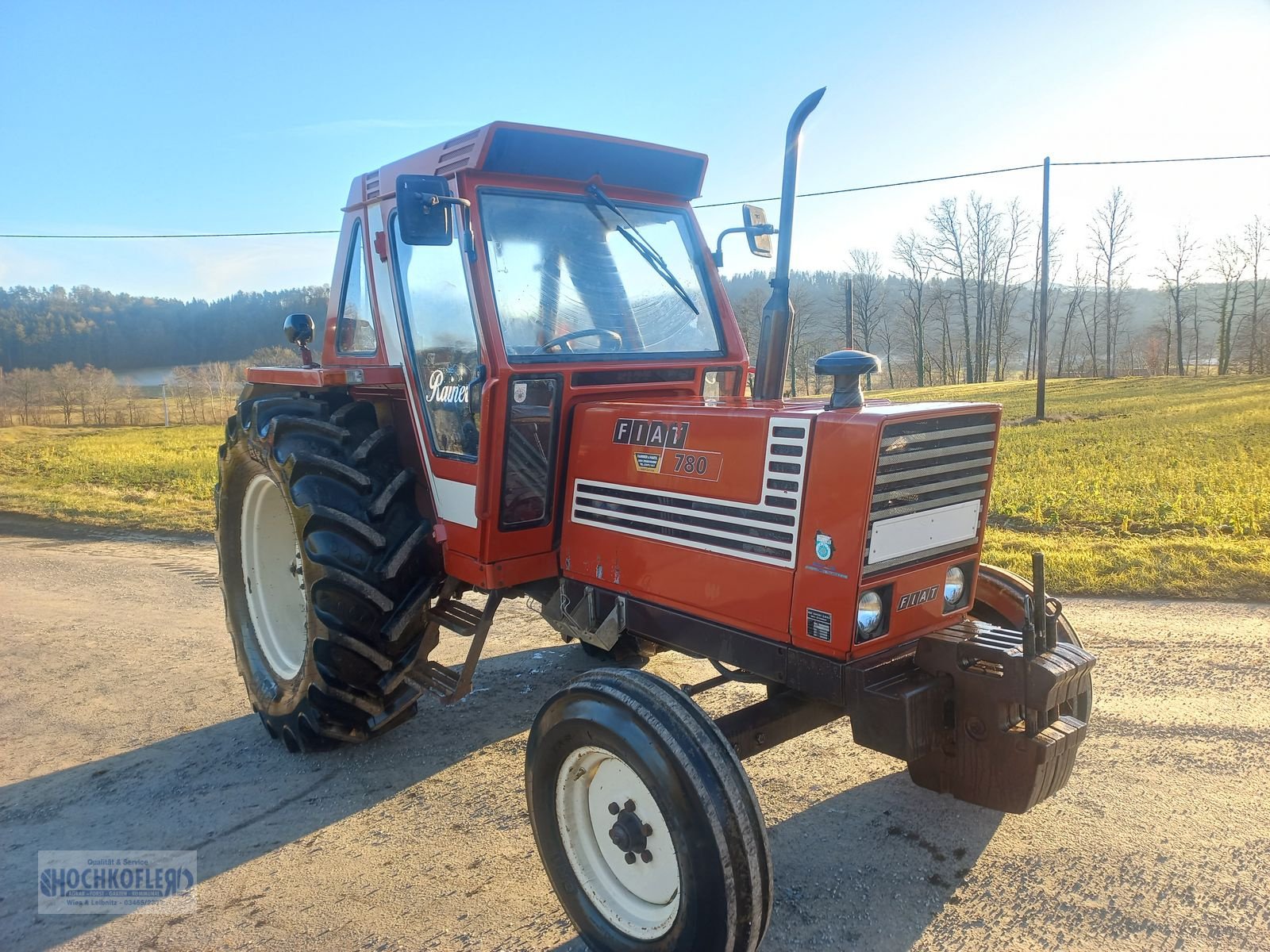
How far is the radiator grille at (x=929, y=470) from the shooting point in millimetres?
2605

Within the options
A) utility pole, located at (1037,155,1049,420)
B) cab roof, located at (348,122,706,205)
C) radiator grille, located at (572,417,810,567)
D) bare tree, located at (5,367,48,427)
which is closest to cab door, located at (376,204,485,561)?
cab roof, located at (348,122,706,205)

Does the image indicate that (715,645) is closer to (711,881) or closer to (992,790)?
(711,881)

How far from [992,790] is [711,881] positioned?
127 centimetres

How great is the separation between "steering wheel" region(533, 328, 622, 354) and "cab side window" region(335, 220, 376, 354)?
113cm

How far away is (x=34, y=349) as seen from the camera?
2233 inches

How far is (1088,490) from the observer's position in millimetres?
10453

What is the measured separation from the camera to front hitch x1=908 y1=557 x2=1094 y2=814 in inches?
107

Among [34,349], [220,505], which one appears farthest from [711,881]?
[34,349]

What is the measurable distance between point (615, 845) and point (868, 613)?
1.12 metres

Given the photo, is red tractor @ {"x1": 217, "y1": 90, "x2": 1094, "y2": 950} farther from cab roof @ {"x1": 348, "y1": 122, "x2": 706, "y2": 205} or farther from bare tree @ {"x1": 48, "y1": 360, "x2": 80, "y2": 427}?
bare tree @ {"x1": 48, "y1": 360, "x2": 80, "y2": 427}

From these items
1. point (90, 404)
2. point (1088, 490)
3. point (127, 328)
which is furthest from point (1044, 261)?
point (127, 328)

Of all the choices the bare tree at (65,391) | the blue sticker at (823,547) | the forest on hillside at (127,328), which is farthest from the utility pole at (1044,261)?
the forest on hillside at (127,328)

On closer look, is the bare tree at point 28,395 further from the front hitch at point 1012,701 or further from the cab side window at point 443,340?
the front hitch at point 1012,701

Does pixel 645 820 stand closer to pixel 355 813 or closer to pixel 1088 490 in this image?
pixel 355 813
